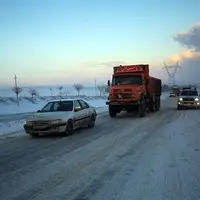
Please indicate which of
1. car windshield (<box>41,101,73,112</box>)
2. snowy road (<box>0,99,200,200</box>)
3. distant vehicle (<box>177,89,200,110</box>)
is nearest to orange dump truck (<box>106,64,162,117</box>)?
distant vehicle (<box>177,89,200,110</box>)

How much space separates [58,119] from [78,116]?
1741 mm

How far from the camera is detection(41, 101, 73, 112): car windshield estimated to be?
55.7ft

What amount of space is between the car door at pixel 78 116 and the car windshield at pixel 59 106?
0.30m

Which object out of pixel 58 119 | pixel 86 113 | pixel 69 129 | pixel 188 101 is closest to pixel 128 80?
pixel 86 113

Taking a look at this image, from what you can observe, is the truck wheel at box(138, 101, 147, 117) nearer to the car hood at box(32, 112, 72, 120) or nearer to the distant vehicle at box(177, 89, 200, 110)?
the distant vehicle at box(177, 89, 200, 110)

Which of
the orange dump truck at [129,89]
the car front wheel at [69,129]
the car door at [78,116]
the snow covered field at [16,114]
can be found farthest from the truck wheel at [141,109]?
the car front wheel at [69,129]

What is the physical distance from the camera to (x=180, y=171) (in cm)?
841

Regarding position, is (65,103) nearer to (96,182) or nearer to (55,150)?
(55,150)

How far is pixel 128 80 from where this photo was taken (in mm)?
26344

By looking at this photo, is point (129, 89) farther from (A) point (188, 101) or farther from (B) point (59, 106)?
(A) point (188, 101)

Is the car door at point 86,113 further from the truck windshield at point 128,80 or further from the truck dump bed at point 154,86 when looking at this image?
the truck dump bed at point 154,86

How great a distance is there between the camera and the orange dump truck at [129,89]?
25.5m

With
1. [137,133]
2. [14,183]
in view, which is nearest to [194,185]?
[14,183]

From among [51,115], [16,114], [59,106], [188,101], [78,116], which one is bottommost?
[16,114]
